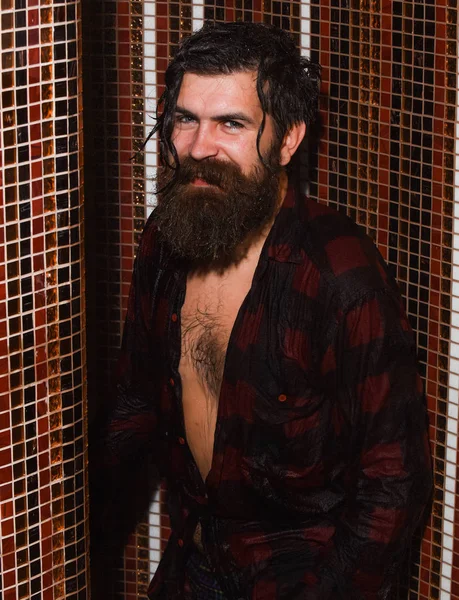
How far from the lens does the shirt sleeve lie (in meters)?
1.94

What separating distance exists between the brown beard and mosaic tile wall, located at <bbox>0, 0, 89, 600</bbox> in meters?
0.47

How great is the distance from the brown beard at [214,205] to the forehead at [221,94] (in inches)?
3.2

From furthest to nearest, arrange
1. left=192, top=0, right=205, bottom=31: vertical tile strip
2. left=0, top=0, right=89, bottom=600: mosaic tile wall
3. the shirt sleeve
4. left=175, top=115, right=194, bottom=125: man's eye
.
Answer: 1. left=192, top=0, right=205, bottom=31: vertical tile strip
2. left=175, top=115, right=194, bottom=125: man's eye
3. the shirt sleeve
4. left=0, top=0, right=89, bottom=600: mosaic tile wall

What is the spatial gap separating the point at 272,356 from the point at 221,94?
40 centimetres

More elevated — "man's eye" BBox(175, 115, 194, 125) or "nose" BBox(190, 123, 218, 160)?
"man's eye" BBox(175, 115, 194, 125)

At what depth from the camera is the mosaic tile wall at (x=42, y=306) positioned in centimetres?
145

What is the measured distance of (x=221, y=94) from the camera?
6.56 feet

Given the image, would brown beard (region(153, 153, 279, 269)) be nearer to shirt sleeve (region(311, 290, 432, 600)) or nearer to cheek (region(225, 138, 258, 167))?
cheek (region(225, 138, 258, 167))

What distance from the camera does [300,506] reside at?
2.06 m

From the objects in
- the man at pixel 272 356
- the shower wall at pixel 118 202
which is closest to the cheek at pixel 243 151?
the man at pixel 272 356

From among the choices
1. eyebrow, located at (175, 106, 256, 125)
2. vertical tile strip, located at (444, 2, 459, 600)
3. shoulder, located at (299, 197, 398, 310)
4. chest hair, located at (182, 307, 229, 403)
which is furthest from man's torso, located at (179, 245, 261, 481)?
vertical tile strip, located at (444, 2, 459, 600)

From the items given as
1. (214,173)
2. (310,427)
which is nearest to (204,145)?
(214,173)

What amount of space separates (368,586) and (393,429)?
238 mm

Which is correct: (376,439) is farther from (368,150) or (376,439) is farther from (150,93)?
(150,93)
